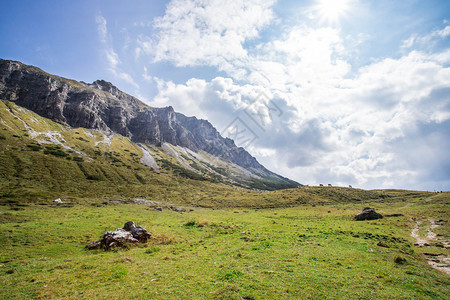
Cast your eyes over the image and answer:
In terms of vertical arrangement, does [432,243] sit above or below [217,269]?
above

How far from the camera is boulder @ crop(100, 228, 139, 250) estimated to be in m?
22.0

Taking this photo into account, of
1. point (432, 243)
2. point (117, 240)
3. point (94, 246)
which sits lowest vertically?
point (94, 246)

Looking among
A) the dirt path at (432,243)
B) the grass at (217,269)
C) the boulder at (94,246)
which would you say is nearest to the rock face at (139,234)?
the grass at (217,269)

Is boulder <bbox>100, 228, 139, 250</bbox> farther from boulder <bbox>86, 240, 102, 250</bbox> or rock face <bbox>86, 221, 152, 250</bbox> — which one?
boulder <bbox>86, 240, 102, 250</bbox>

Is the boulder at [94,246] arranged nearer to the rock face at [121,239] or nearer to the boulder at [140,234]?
the rock face at [121,239]

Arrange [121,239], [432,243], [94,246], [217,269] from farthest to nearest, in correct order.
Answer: [432,243], [121,239], [94,246], [217,269]

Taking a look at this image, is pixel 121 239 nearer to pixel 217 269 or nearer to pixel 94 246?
pixel 94 246

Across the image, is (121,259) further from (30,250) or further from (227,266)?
(30,250)

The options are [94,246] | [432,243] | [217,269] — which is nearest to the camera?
[217,269]

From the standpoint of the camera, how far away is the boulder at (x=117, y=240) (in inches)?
868

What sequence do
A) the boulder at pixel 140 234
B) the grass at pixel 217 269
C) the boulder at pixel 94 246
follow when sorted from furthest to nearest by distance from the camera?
1. the boulder at pixel 140 234
2. the boulder at pixel 94 246
3. the grass at pixel 217 269

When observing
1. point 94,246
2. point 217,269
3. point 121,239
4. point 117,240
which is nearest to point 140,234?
point 121,239

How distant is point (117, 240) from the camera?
22750 millimetres

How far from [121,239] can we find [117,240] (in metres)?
0.53
